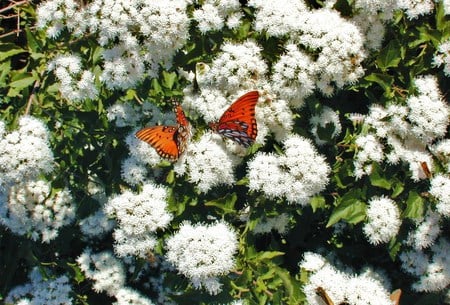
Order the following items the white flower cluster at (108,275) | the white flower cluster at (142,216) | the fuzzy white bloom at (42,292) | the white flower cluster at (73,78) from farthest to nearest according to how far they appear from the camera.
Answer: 1. the fuzzy white bloom at (42,292)
2. the white flower cluster at (108,275)
3. the white flower cluster at (73,78)
4. the white flower cluster at (142,216)

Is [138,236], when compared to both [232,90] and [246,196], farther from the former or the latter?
[232,90]

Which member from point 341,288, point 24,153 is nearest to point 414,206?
point 341,288

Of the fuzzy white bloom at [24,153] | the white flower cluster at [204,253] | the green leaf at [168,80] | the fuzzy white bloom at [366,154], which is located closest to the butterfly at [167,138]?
the green leaf at [168,80]

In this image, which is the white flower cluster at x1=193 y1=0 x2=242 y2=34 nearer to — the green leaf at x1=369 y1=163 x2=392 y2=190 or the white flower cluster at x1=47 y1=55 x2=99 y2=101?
the white flower cluster at x1=47 y1=55 x2=99 y2=101

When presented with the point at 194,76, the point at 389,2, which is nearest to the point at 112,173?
the point at 194,76

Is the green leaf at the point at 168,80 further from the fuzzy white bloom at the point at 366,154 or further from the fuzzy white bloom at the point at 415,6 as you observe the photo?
the fuzzy white bloom at the point at 415,6

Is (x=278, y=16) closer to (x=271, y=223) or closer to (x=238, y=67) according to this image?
(x=238, y=67)

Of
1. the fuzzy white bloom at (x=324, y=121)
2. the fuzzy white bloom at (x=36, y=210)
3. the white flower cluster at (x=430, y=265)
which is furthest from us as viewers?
the fuzzy white bloom at (x=36, y=210)
